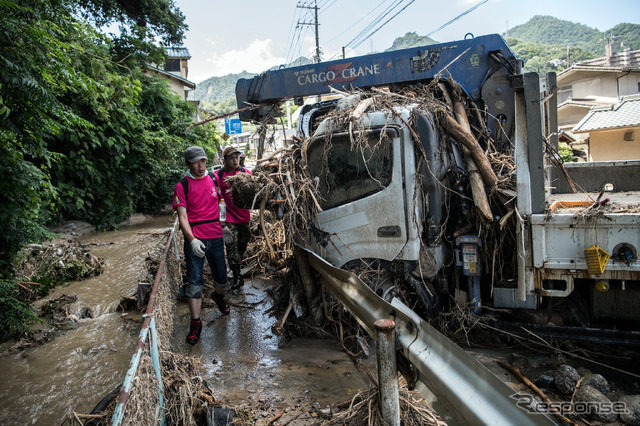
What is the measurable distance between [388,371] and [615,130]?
18500 millimetres

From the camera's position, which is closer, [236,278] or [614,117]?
[236,278]

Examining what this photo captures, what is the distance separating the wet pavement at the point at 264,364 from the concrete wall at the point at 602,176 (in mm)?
3724

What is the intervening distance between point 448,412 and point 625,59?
49.0 metres

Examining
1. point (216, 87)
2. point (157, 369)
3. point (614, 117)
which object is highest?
point (216, 87)

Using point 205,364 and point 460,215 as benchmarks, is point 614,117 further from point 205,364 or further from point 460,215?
point 205,364

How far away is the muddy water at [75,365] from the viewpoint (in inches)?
160

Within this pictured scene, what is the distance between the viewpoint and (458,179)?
443cm

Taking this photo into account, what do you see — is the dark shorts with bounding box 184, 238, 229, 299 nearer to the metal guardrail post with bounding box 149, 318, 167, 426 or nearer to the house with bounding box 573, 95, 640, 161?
the metal guardrail post with bounding box 149, 318, 167, 426

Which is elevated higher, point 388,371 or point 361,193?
point 361,193

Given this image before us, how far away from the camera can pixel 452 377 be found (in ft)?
6.13

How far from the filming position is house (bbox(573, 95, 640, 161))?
15211mm

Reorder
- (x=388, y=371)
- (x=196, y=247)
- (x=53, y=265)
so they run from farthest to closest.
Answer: (x=53, y=265), (x=196, y=247), (x=388, y=371)

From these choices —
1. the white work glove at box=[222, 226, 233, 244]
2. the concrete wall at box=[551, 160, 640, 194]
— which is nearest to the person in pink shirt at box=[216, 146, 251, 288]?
the white work glove at box=[222, 226, 233, 244]

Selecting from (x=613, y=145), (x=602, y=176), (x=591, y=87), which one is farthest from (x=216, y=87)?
(x=602, y=176)
